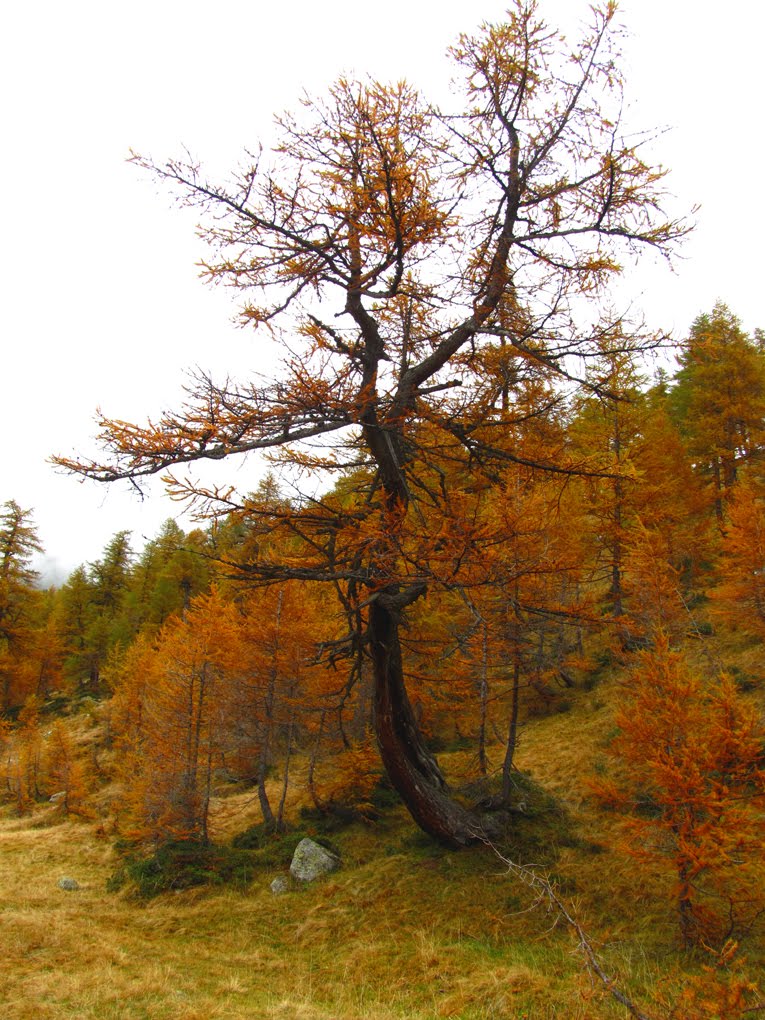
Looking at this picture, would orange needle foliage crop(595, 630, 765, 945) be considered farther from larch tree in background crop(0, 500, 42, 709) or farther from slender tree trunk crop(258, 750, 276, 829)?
larch tree in background crop(0, 500, 42, 709)

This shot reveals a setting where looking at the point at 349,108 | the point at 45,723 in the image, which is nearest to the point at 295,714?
the point at 349,108

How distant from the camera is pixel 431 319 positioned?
8.13 meters

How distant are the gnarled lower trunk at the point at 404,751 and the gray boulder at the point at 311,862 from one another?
12.1ft

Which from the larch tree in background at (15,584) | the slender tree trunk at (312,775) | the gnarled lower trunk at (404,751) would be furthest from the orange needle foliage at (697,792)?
the larch tree in background at (15,584)

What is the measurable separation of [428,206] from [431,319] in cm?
212

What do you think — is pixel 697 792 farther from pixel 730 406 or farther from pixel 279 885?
pixel 730 406

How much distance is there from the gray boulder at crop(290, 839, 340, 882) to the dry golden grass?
404mm

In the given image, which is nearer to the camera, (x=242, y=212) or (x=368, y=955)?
(x=242, y=212)

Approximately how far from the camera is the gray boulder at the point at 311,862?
11.6 m

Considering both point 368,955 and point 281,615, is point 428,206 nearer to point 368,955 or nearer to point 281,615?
point 368,955

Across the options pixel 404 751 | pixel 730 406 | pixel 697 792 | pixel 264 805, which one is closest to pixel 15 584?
pixel 264 805

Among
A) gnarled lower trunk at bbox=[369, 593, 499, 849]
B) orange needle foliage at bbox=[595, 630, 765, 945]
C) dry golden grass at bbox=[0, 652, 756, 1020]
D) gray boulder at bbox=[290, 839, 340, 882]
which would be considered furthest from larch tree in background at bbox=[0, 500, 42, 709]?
orange needle foliage at bbox=[595, 630, 765, 945]

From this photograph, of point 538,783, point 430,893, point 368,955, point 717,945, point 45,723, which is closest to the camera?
point 717,945

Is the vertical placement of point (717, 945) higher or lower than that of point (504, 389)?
lower
